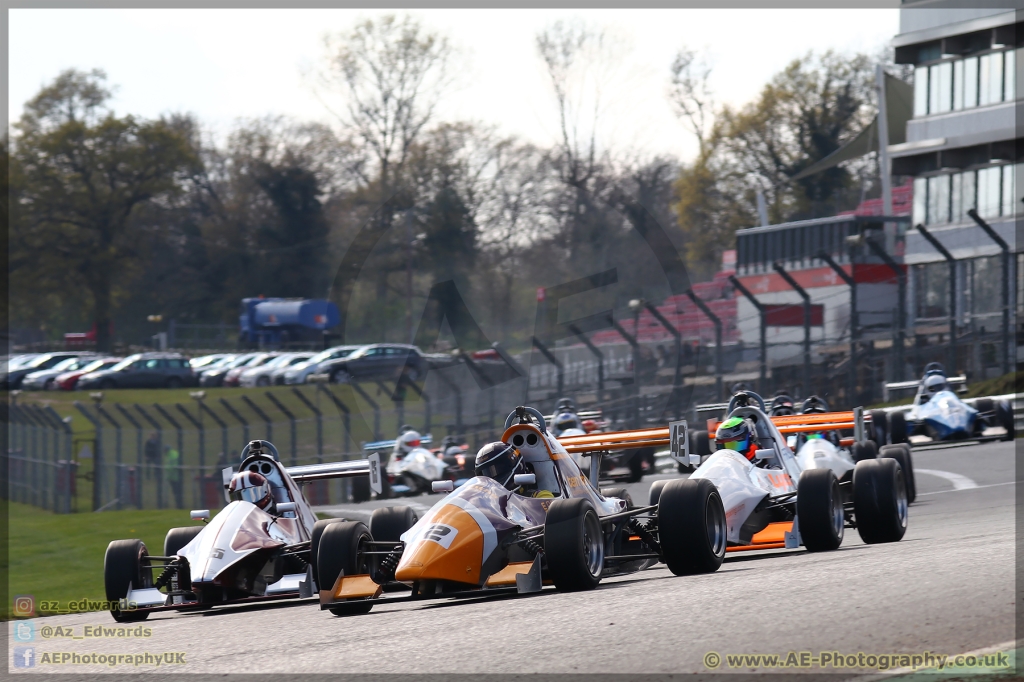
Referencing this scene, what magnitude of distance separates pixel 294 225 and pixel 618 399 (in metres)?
27.8

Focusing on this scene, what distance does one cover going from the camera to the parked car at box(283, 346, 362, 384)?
38594 mm

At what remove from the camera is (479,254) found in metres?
37.1

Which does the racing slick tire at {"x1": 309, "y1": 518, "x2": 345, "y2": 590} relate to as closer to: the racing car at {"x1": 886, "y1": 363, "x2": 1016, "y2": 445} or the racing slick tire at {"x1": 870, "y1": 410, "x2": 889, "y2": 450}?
the racing slick tire at {"x1": 870, "y1": 410, "x2": 889, "y2": 450}

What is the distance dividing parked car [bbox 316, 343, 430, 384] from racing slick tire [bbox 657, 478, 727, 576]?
25.9 metres

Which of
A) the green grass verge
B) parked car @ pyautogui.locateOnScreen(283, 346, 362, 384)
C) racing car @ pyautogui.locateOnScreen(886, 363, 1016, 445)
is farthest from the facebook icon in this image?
parked car @ pyautogui.locateOnScreen(283, 346, 362, 384)

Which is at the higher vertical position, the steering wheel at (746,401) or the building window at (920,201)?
the building window at (920,201)

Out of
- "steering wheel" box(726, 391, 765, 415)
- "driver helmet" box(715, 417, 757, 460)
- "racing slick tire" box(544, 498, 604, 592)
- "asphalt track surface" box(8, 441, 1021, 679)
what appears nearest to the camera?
"asphalt track surface" box(8, 441, 1021, 679)

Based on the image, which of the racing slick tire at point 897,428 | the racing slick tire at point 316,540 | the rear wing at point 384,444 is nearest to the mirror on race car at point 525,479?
the racing slick tire at point 316,540

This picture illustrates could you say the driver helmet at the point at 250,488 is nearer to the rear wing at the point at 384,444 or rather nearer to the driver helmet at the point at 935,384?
the rear wing at the point at 384,444

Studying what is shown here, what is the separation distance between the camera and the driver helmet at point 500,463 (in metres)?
9.16

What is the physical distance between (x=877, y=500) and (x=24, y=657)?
6.64m

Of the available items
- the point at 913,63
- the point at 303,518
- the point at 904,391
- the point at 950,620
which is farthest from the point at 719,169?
the point at 950,620

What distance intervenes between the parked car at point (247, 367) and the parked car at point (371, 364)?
11.4 feet

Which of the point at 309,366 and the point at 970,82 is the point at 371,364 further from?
the point at 970,82
